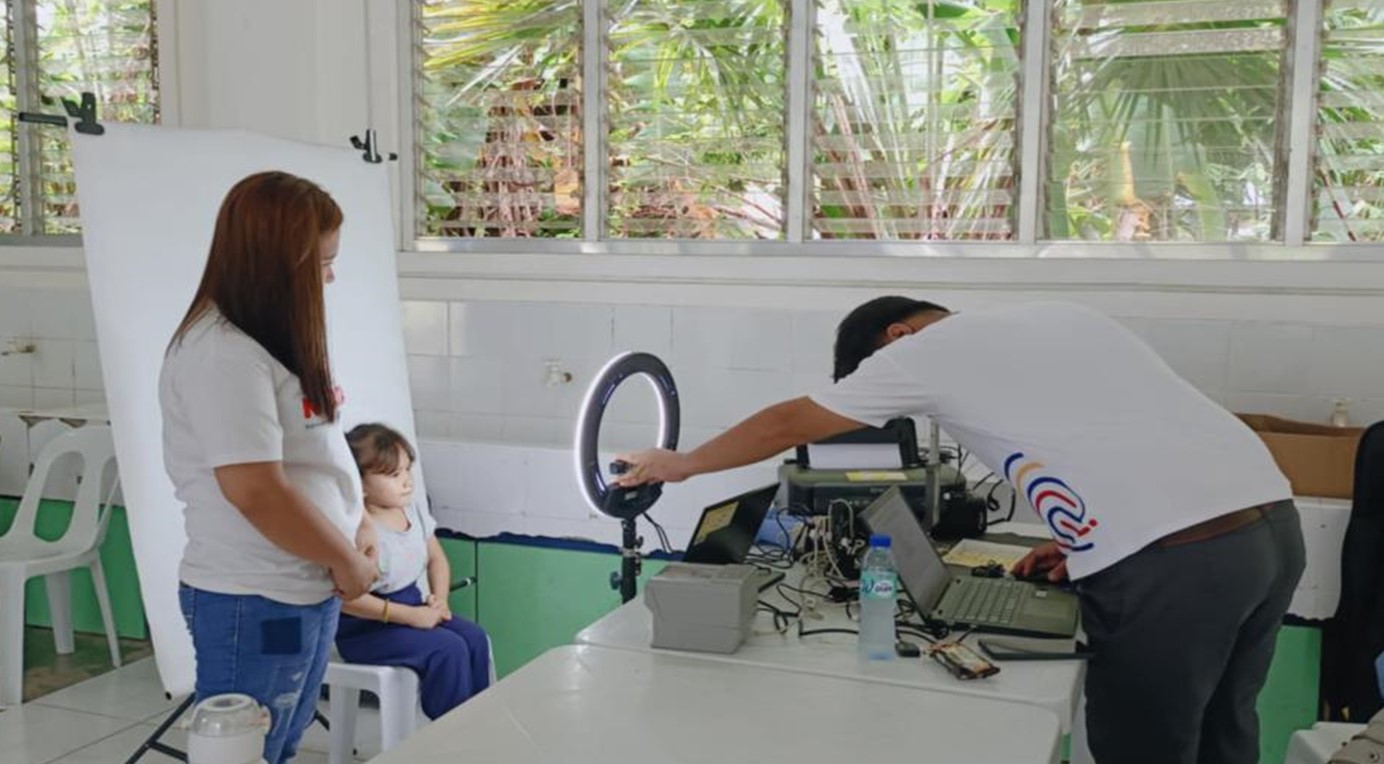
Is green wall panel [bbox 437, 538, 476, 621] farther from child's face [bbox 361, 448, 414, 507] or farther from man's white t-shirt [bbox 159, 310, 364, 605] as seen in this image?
man's white t-shirt [bbox 159, 310, 364, 605]

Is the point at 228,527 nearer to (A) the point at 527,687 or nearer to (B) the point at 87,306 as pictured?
(A) the point at 527,687

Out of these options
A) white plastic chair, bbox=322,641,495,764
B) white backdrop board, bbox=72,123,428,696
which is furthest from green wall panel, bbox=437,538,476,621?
white backdrop board, bbox=72,123,428,696

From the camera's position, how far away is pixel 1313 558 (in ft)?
9.91

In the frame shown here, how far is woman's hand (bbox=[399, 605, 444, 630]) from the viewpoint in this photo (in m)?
2.97

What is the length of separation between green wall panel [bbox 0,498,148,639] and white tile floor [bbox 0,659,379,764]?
37cm

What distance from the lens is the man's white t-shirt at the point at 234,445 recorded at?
1.94 meters

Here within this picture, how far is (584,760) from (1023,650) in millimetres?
815

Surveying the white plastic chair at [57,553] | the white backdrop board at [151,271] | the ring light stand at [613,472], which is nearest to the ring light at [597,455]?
the ring light stand at [613,472]

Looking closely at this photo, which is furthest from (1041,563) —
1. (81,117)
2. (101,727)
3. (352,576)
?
(101,727)

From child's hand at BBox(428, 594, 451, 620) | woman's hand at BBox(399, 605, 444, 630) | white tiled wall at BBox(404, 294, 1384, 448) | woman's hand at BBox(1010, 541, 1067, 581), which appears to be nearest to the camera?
woman's hand at BBox(1010, 541, 1067, 581)

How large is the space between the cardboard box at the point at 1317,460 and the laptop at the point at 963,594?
1175 mm

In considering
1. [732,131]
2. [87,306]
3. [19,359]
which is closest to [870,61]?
[732,131]

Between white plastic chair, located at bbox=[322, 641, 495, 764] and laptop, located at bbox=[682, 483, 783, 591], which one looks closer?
laptop, located at bbox=[682, 483, 783, 591]

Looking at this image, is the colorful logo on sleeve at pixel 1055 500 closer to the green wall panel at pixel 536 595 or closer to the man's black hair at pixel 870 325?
the man's black hair at pixel 870 325
